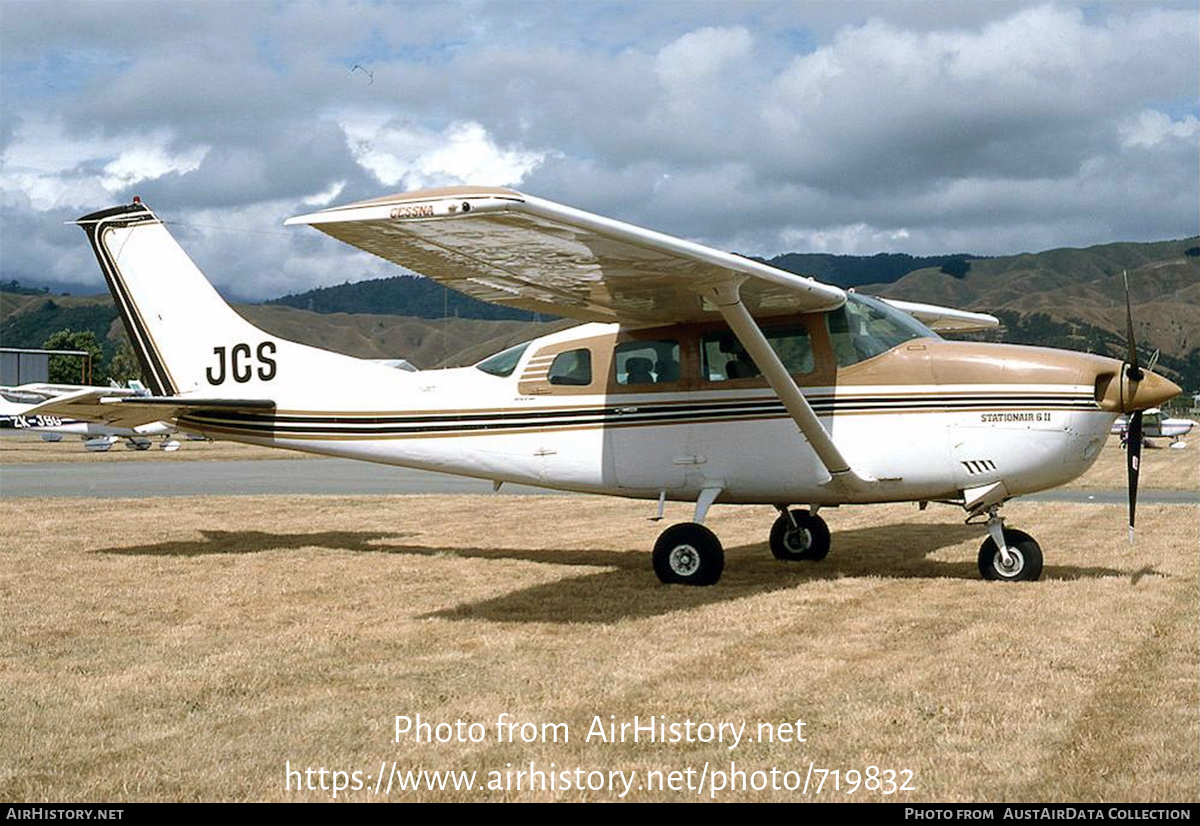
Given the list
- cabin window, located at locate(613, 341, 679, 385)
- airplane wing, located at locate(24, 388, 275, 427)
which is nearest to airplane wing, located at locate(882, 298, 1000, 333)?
cabin window, located at locate(613, 341, 679, 385)

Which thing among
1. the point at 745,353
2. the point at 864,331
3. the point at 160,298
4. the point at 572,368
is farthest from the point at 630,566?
the point at 160,298

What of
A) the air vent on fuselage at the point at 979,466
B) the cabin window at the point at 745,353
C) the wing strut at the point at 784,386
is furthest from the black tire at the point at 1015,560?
the cabin window at the point at 745,353

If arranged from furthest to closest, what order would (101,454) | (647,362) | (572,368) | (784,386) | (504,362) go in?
(101,454) < (504,362) < (572,368) < (647,362) < (784,386)

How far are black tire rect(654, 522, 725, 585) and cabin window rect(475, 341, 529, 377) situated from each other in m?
2.56

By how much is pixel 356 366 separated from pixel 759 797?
8778 millimetres

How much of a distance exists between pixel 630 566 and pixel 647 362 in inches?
86.8

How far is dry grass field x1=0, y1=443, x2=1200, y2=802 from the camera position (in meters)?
4.75

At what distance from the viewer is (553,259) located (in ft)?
28.3

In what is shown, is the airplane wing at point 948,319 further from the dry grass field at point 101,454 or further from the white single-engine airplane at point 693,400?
the dry grass field at point 101,454

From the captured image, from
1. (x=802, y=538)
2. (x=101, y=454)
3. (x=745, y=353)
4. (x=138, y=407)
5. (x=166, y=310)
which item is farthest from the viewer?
(x=101, y=454)

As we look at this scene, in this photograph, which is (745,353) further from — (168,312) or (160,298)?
(160,298)

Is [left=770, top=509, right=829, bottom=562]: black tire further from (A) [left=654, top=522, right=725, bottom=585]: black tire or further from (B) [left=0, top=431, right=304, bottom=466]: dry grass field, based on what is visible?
(B) [left=0, top=431, right=304, bottom=466]: dry grass field

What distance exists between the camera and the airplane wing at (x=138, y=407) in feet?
38.2

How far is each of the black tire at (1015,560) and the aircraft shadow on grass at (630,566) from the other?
8.6 inches
